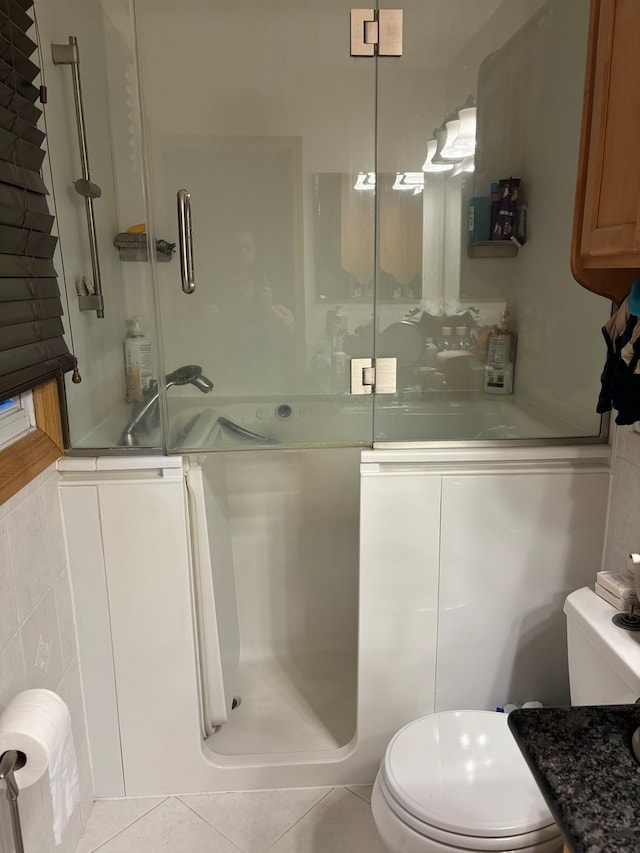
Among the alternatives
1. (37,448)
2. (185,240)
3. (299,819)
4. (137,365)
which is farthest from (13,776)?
(185,240)

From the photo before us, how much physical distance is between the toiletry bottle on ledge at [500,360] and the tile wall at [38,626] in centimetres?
119

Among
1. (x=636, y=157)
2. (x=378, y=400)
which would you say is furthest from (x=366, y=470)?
(x=636, y=157)

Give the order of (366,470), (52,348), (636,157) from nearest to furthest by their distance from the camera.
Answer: (636,157), (52,348), (366,470)

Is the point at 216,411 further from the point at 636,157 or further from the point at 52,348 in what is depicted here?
the point at 636,157

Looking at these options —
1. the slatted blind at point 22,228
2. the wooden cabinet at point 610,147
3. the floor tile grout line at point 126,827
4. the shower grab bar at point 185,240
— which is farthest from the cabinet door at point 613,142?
the floor tile grout line at point 126,827

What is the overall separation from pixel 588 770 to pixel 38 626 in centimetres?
113

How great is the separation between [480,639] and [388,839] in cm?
59

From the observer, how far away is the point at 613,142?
3.36 feet

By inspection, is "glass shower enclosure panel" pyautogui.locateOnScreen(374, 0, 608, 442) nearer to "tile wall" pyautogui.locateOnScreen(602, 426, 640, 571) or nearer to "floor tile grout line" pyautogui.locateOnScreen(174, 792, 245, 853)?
A: "tile wall" pyautogui.locateOnScreen(602, 426, 640, 571)

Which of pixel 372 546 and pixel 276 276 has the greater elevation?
pixel 276 276

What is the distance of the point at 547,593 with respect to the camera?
169cm


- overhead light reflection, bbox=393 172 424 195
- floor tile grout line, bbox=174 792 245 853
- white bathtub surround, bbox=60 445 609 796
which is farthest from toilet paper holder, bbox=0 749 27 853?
overhead light reflection, bbox=393 172 424 195

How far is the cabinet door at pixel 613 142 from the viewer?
3.17ft

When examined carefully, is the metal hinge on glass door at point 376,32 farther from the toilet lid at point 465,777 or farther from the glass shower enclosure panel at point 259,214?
the toilet lid at point 465,777
